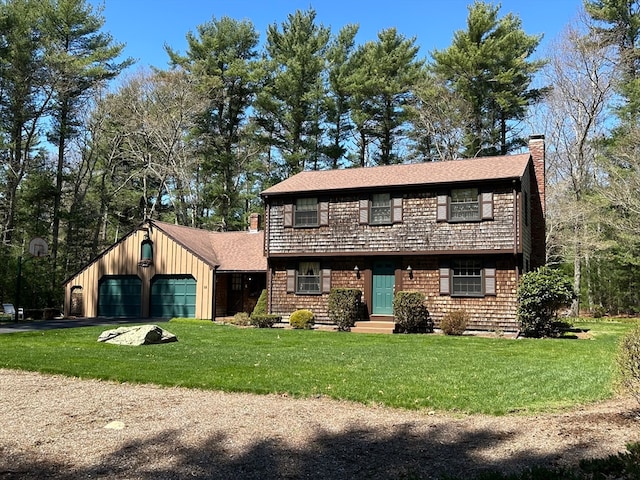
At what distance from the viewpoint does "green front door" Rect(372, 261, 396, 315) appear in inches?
754

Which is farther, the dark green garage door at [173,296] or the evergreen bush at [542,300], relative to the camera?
the dark green garage door at [173,296]

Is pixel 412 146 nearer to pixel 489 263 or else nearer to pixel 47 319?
pixel 489 263

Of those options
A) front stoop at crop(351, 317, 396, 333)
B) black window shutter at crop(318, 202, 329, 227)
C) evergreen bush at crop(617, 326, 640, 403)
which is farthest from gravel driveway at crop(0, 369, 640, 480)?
black window shutter at crop(318, 202, 329, 227)

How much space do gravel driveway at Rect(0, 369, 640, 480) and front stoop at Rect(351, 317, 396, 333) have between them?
11.0 meters

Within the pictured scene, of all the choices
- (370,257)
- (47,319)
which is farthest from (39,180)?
(370,257)

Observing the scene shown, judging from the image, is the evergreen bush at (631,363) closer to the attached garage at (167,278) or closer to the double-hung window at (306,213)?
the double-hung window at (306,213)

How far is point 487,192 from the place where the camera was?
1761 cm

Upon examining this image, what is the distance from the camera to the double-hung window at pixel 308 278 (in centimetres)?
2030

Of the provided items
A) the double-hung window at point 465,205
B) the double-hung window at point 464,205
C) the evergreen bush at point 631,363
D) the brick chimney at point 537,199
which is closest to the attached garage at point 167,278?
the double-hung window at point 465,205

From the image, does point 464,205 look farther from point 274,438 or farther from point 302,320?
point 274,438

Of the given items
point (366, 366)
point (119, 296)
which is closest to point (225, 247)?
point (119, 296)

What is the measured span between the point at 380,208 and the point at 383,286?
281cm

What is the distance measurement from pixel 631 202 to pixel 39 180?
30.1 meters

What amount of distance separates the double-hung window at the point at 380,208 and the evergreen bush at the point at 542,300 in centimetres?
508
